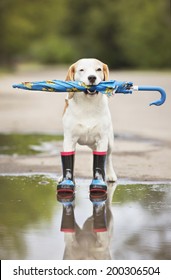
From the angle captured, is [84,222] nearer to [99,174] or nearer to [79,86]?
[99,174]

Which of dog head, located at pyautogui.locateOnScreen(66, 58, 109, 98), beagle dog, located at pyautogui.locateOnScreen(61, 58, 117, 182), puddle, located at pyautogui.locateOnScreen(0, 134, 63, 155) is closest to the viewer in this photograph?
dog head, located at pyautogui.locateOnScreen(66, 58, 109, 98)

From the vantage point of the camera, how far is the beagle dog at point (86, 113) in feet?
30.2

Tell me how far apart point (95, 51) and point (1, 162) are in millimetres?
65636

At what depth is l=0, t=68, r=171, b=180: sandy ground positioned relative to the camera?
1144 centimetres

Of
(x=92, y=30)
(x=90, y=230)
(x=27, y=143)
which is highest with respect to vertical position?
(x=92, y=30)

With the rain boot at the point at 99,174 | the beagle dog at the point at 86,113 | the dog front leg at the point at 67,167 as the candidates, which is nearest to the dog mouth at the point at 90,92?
the beagle dog at the point at 86,113

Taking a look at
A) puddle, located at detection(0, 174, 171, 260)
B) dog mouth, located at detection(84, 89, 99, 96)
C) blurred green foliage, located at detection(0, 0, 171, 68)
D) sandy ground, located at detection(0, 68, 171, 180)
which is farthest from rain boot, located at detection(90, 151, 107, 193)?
blurred green foliage, located at detection(0, 0, 171, 68)

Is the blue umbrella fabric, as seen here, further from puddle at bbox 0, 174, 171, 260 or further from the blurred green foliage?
the blurred green foliage

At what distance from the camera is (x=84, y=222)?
8.04m

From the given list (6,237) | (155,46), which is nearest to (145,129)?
(6,237)

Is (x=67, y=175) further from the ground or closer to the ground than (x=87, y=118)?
closer to the ground

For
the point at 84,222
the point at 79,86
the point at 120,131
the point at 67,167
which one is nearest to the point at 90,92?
the point at 79,86

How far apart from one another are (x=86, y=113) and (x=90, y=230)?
6.37 feet
